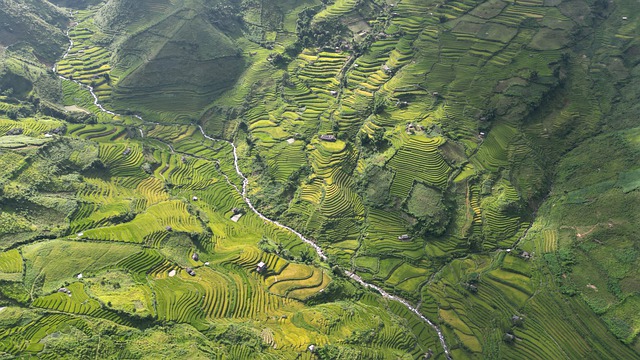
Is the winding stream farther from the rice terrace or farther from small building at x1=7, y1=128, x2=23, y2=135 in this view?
small building at x1=7, y1=128, x2=23, y2=135

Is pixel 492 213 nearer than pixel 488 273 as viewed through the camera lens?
No

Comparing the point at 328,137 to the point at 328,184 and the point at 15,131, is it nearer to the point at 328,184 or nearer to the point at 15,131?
the point at 328,184

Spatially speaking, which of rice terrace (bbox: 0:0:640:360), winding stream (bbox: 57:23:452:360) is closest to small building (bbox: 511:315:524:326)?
rice terrace (bbox: 0:0:640:360)

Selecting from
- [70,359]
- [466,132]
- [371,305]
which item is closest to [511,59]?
[466,132]

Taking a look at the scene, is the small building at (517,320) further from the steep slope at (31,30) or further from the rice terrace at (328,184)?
the steep slope at (31,30)

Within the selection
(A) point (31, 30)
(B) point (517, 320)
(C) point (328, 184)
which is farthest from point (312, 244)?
(A) point (31, 30)

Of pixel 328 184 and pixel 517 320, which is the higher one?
pixel 328 184

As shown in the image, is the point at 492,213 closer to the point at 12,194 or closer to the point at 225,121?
the point at 225,121

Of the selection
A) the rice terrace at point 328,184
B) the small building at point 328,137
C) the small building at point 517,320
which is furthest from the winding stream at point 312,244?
the small building at point 328,137
